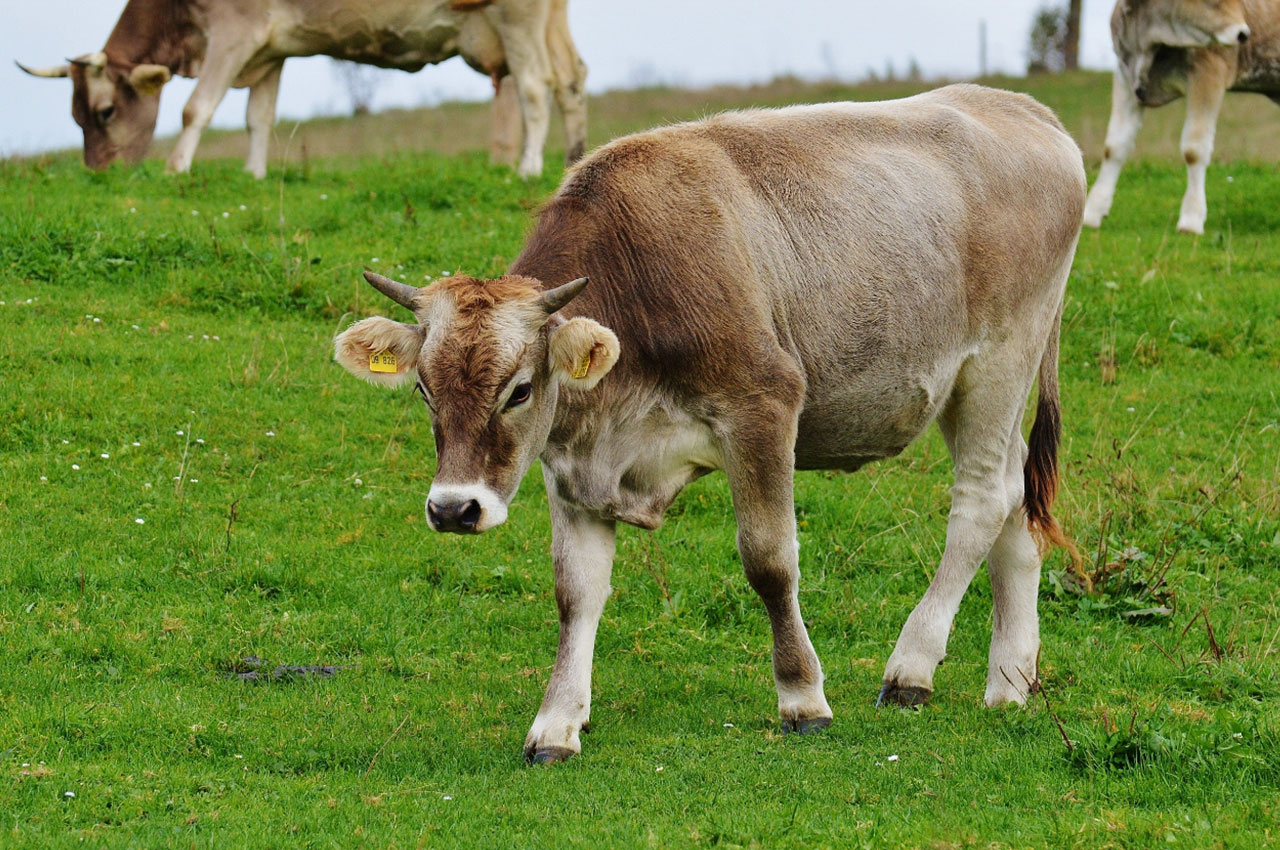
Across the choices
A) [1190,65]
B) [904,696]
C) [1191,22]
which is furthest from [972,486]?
[1190,65]

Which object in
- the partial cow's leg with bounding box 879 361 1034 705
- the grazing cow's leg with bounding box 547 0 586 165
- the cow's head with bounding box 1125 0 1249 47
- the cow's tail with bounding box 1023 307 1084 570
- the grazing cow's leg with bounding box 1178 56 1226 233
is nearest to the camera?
the partial cow's leg with bounding box 879 361 1034 705

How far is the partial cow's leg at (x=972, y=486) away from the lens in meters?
7.16

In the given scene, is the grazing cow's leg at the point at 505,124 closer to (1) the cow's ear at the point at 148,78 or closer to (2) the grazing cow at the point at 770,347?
(1) the cow's ear at the point at 148,78

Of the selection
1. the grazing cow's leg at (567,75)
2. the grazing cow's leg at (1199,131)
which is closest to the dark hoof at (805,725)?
the grazing cow's leg at (1199,131)

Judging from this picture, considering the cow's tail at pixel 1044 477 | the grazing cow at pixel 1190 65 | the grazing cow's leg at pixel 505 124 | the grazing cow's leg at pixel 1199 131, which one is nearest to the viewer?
the cow's tail at pixel 1044 477

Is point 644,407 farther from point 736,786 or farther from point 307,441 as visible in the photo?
point 307,441

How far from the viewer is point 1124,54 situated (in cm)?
1562

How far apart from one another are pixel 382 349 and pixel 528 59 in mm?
11206

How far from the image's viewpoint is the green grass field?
18.1ft

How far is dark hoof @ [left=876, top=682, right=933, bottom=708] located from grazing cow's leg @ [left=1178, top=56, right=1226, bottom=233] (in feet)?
30.5

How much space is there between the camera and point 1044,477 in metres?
7.69

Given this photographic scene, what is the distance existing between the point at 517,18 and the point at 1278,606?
35.5ft

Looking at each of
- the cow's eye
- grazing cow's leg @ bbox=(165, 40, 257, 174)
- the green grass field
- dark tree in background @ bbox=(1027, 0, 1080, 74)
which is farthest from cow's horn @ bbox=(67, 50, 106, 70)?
dark tree in background @ bbox=(1027, 0, 1080, 74)

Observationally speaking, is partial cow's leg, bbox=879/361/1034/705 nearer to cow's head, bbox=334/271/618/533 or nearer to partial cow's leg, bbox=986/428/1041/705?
partial cow's leg, bbox=986/428/1041/705
